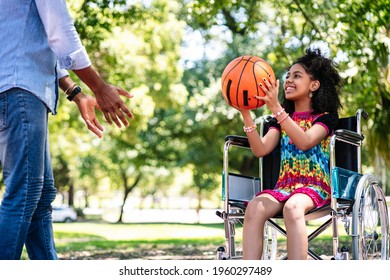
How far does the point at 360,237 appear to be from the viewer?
3998 mm

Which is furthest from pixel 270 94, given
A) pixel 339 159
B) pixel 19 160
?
pixel 19 160

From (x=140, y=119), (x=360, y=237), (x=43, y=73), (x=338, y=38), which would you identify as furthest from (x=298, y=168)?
(x=140, y=119)

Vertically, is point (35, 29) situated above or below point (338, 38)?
below

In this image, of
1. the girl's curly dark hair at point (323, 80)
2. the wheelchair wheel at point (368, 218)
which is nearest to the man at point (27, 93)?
the wheelchair wheel at point (368, 218)

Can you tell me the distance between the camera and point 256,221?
4.00 m

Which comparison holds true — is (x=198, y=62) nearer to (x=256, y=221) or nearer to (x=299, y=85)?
(x=299, y=85)

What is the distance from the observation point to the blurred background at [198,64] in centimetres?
880

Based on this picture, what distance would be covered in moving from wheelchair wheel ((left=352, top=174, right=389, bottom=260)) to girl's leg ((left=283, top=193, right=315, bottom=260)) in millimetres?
287

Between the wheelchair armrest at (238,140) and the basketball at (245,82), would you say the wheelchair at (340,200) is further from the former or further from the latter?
the basketball at (245,82)

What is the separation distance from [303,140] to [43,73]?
169 centimetres

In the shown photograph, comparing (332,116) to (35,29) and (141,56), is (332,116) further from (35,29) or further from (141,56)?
(141,56)

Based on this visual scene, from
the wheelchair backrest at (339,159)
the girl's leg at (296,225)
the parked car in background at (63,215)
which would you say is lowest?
the girl's leg at (296,225)

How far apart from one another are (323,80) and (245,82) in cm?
73

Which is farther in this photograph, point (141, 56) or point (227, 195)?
point (141, 56)
